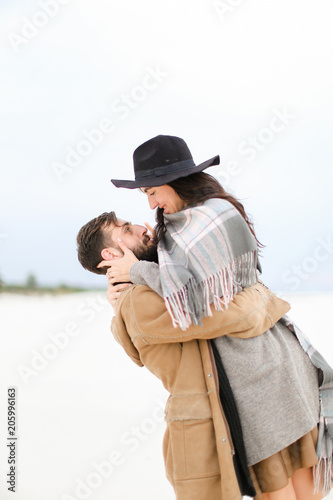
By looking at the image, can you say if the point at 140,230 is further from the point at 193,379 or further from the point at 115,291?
the point at 193,379

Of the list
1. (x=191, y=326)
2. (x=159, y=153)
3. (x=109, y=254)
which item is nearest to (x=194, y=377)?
(x=191, y=326)

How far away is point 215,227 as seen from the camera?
1.71 m

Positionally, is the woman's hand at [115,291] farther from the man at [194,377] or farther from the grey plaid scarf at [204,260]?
A: the grey plaid scarf at [204,260]

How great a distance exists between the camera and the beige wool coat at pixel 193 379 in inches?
64.9

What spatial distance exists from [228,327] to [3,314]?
3.29m

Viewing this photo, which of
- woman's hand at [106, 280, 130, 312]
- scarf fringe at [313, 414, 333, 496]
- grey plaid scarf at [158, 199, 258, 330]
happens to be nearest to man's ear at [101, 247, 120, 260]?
woman's hand at [106, 280, 130, 312]

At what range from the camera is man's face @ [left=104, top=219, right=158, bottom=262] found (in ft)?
6.55

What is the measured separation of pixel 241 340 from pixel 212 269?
273 mm

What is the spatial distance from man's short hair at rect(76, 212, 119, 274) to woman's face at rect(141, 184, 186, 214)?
20 cm

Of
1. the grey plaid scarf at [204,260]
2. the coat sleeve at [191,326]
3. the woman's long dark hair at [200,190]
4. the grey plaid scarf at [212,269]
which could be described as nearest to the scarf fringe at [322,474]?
the grey plaid scarf at [212,269]

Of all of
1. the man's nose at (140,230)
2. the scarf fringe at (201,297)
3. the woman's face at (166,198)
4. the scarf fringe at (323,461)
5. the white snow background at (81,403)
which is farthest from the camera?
the white snow background at (81,403)

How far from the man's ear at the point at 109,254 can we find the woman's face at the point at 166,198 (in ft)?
0.79

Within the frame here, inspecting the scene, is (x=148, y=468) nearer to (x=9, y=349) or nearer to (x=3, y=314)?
(x=9, y=349)

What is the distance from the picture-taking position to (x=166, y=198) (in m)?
1.92
